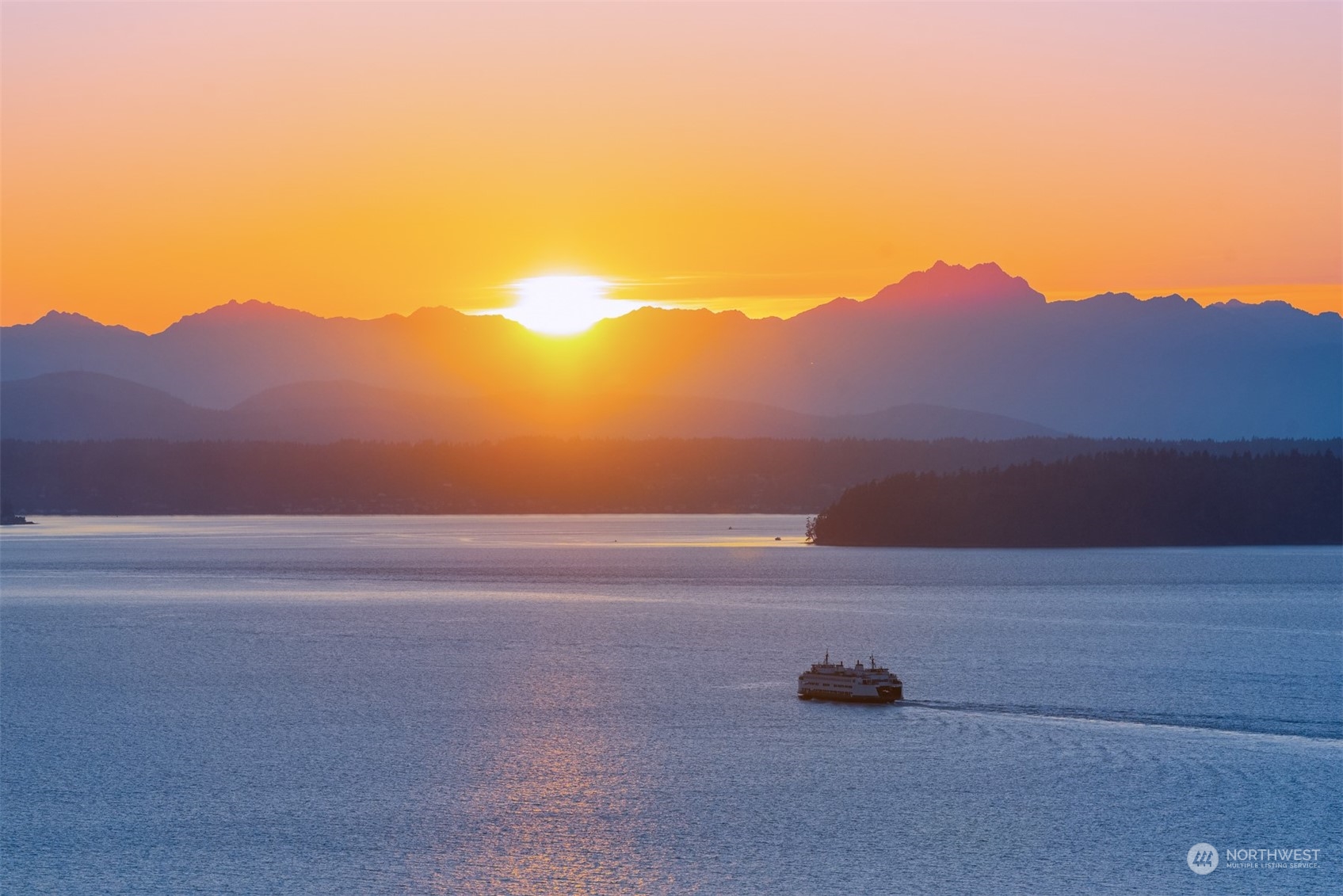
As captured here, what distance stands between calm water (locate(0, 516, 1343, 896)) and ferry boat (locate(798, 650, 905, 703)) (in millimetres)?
1470

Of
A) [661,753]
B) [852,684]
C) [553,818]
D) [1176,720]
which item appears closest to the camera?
[553,818]

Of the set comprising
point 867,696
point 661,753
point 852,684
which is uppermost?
point 852,684

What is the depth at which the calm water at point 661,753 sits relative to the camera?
40562mm

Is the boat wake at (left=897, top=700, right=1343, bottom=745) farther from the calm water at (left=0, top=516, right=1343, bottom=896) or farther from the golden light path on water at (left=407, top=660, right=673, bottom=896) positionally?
the golden light path on water at (left=407, top=660, right=673, bottom=896)

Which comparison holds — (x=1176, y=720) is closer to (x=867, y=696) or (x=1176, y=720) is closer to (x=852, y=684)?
(x=867, y=696)

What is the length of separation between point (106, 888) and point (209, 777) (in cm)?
1208

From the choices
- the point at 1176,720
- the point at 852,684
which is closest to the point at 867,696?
Result: the point at 852,684
